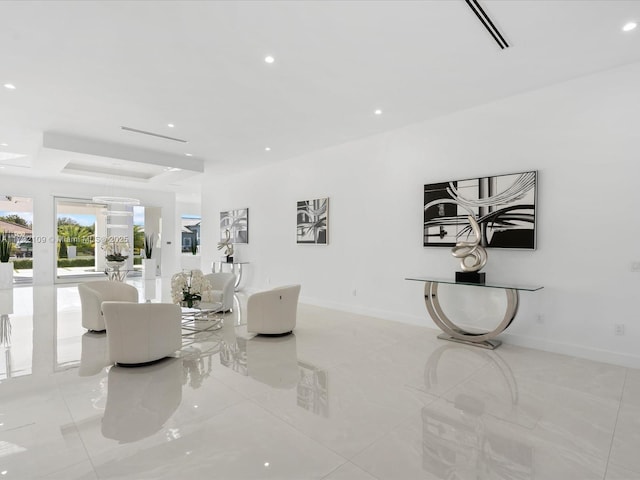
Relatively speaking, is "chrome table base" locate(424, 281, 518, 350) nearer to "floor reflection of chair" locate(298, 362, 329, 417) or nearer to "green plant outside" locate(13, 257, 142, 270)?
"floor reflection of chair" locate(298, 362, 329, 417)

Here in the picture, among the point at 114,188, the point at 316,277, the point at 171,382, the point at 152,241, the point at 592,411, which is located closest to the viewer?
the point at 592,411

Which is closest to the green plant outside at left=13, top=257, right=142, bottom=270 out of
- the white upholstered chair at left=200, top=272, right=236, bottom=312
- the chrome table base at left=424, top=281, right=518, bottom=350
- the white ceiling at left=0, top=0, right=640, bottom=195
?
the white ceiling at left=0, top=0, right=640, bottom=195

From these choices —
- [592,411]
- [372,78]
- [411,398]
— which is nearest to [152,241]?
[372,78]

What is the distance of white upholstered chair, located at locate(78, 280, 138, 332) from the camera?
497cm

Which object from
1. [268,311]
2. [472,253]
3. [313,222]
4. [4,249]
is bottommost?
[268,311]

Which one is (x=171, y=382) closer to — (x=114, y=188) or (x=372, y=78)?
(x=372, y=78)

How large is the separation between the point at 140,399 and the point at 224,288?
10.8ft

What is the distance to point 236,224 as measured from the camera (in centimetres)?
963

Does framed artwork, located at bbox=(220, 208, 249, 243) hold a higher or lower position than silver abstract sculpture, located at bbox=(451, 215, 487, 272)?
higher

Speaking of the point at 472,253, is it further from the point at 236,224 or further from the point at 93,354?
the point at 236,224

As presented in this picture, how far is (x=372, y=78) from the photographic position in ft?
13.8

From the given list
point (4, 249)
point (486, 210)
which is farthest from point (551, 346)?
point (4, 249)

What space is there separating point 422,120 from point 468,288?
279cm

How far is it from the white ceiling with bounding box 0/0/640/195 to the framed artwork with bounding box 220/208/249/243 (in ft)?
11.5
